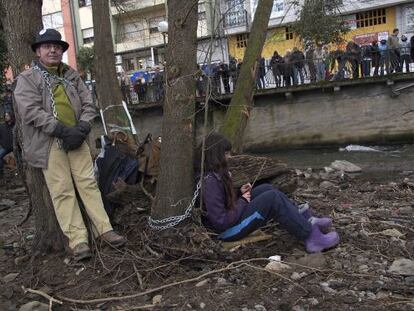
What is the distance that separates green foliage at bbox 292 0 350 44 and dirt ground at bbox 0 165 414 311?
1822 centimetres

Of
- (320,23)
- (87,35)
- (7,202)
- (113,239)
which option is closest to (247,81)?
(113,239)

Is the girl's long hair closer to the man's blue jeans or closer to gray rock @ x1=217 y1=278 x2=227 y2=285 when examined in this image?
the man's blue jeans

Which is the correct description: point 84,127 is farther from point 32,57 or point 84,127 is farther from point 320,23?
point 320,23

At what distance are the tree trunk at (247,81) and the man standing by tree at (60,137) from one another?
10.7 ft

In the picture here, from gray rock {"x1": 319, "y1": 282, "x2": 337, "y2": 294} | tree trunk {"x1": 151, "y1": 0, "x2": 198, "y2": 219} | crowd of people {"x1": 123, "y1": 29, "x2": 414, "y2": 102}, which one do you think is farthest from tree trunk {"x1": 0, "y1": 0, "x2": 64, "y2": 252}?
crowd of people {"x1": 123, "y1": 29, "x2": 414, "y2": 102}

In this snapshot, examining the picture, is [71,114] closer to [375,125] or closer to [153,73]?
[375,125]

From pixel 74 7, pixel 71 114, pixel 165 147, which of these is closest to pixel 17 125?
pixel 71 114

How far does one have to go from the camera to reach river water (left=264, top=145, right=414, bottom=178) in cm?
1334

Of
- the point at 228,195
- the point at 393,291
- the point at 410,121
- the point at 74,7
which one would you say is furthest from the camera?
the point at 74,7

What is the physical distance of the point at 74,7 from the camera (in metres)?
41.1

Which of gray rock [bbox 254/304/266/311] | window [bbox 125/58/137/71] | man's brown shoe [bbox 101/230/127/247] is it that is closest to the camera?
gray rock [bbox 254/304/266/311]

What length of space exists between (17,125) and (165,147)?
146cm

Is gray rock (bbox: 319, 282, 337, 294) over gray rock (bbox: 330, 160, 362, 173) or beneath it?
over

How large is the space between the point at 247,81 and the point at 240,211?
365 cm
